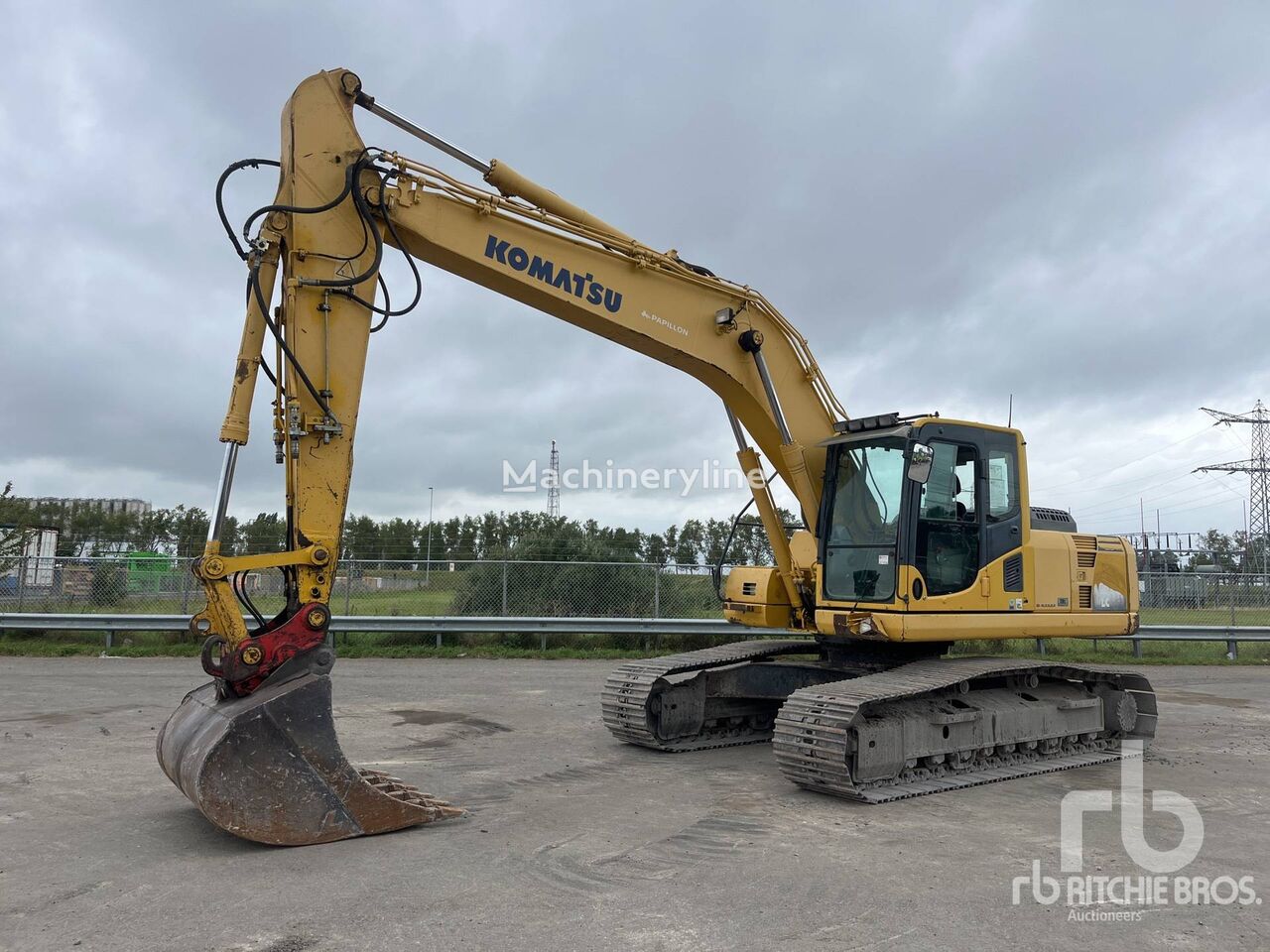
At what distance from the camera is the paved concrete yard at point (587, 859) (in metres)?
4.23

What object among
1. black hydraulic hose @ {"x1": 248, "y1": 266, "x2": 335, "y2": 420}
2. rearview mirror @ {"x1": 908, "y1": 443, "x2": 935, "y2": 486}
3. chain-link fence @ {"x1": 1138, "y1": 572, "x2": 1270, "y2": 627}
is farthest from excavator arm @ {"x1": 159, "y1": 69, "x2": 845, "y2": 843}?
chain-link fence @ {"x1": 1138, "y1": 572, "x2": 1270, "y2": 627}

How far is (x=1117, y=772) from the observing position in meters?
7.96

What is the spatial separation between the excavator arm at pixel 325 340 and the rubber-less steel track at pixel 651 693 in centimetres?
273

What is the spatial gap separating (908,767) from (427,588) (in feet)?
39.5

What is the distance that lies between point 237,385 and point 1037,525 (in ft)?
23.6

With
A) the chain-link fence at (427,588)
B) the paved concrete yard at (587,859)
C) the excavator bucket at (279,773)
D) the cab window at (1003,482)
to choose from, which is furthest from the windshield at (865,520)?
the chain-link fence at (427,588)

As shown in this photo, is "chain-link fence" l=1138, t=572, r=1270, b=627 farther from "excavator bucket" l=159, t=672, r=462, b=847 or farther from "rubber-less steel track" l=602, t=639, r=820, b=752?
"excavator bucket" l=159, t=672, r=462, b=847

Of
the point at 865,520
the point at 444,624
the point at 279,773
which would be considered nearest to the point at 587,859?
the point at 279,773

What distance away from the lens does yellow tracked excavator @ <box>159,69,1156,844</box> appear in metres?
5.53

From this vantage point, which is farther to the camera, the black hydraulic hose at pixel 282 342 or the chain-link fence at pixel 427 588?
the chain-link fence at pixel 427 588

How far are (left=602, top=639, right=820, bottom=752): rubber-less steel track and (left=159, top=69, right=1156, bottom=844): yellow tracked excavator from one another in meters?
0.03

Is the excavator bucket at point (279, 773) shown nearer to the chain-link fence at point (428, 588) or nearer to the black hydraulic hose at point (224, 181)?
the black hydraulic hose at point (224, 181)

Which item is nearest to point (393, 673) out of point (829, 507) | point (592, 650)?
point (592, 650)

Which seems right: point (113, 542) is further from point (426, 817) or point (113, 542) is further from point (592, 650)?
point (426, 817)
